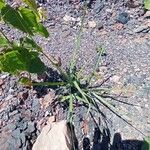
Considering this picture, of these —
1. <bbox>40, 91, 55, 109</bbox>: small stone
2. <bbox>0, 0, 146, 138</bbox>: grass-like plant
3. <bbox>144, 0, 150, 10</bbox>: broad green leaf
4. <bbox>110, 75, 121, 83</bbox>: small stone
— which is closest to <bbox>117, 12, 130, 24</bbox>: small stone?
<bbox>144, 0, 150, 10</bbox>: broad green leaf

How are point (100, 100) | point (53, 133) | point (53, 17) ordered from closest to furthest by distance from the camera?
point (53, 133) < point (100, 100) < point (53, 17)

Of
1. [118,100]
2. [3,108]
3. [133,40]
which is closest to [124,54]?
[133,40]

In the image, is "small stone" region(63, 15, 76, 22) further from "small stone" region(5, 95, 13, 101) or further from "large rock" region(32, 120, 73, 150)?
"large rock" region(32, 120, 73, 150)

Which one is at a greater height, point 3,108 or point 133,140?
point 3,108

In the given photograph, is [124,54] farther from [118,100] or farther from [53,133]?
[53,133]

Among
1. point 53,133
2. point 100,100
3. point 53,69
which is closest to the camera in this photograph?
point 53,133

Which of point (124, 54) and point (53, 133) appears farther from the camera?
point (124, 54)

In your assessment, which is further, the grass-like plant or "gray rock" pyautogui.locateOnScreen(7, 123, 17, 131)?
"gray rock" pyautogui.locateOnScreen(7, 123, 17, 131)
